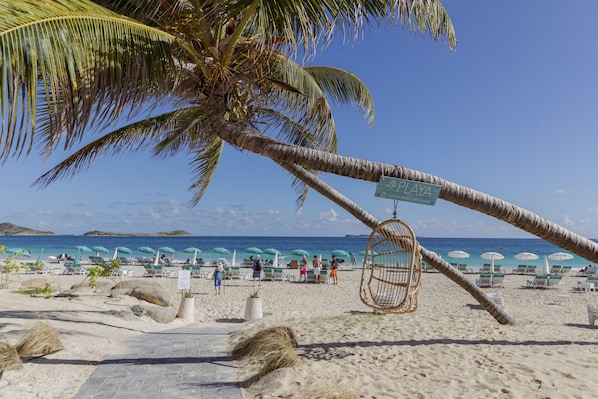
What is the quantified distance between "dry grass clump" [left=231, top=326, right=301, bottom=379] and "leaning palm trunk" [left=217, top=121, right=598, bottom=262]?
2223 millimetres

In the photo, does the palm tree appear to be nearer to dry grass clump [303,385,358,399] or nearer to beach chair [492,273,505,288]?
dry grass clump [303,385,358,399]

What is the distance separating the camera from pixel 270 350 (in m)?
5.16

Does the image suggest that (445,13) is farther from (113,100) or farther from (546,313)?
(546,313)

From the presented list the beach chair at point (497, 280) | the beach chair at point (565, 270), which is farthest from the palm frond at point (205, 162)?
the beach chair at point (565, 270)

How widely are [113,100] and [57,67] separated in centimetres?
80

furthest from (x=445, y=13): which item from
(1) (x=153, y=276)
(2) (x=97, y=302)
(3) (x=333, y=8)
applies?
(1) (x=153, y=276)

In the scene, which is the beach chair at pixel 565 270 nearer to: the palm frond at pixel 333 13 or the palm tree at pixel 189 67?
the palm tree at pixel 189 67

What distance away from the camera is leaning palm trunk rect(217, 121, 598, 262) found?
433 cm

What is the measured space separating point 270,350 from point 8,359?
290 cm

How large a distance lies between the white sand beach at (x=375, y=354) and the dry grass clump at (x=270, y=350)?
0.19 m

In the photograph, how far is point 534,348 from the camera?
5.63m

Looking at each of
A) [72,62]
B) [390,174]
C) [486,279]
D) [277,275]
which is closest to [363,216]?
[390,174]

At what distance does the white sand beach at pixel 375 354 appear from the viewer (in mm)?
4238

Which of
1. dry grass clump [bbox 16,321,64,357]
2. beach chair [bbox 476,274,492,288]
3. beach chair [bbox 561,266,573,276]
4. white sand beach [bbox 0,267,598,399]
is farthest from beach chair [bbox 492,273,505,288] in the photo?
dry grass clump [bbox 16,321,64,357]
